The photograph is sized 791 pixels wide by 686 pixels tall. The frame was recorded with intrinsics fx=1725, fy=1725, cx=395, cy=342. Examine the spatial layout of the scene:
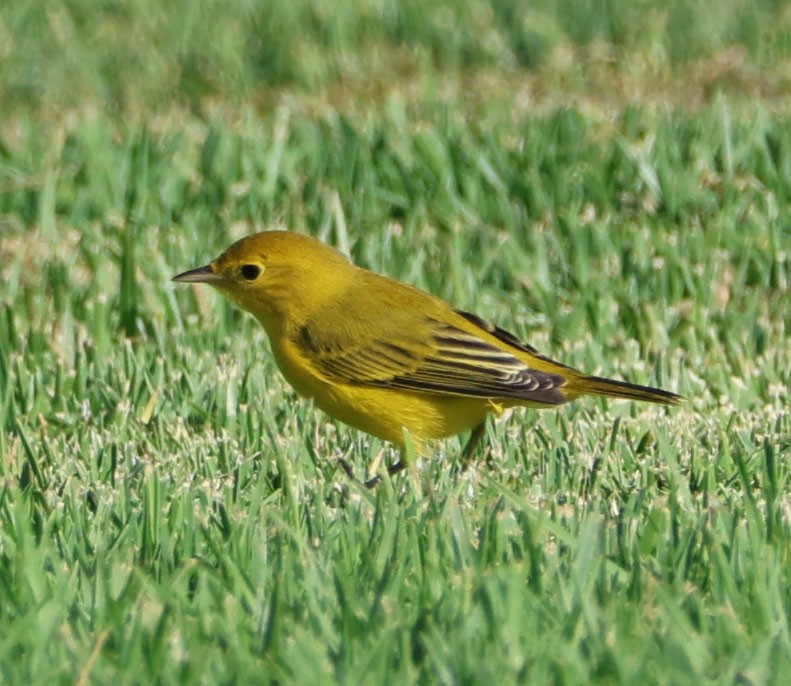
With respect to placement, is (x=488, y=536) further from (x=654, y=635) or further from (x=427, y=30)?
(x=427, y=30)

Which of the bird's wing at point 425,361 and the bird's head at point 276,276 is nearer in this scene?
the bird's wing at point 425,361

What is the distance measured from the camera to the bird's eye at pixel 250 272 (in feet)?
20.5

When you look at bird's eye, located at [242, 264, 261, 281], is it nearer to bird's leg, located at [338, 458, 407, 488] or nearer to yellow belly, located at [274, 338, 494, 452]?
yellow belly, located at [274, 338, 494, 452]

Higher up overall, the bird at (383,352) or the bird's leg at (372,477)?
the bird at (383,352)

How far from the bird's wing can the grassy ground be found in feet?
0.86

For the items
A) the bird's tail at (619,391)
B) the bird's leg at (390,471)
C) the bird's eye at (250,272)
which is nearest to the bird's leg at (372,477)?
the bird's leg at (390,471)

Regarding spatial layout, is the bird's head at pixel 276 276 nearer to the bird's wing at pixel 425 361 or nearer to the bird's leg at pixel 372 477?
the bird's wing at pixel 425 361

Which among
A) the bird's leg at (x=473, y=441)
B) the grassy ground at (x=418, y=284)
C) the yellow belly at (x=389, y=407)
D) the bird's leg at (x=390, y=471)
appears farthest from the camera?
the bird's leg at (x=473, y=441)

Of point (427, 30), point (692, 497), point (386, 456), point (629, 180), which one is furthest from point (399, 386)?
point (427, 30)

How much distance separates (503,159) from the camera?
8672 mm

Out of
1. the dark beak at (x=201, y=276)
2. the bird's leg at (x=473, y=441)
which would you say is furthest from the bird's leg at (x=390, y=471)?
the dark beak at (x=201, y=276)

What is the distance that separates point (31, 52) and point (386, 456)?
20.5 ft

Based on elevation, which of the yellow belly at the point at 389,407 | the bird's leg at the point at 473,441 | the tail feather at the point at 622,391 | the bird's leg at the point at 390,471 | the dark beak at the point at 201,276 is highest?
the dark beak at the point at 201,276

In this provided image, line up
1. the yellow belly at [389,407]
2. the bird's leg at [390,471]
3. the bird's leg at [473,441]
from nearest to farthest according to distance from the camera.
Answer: the bird's leg at [390,471]
the yellow belly at [389,407]
the bird's leg at [473,441]
